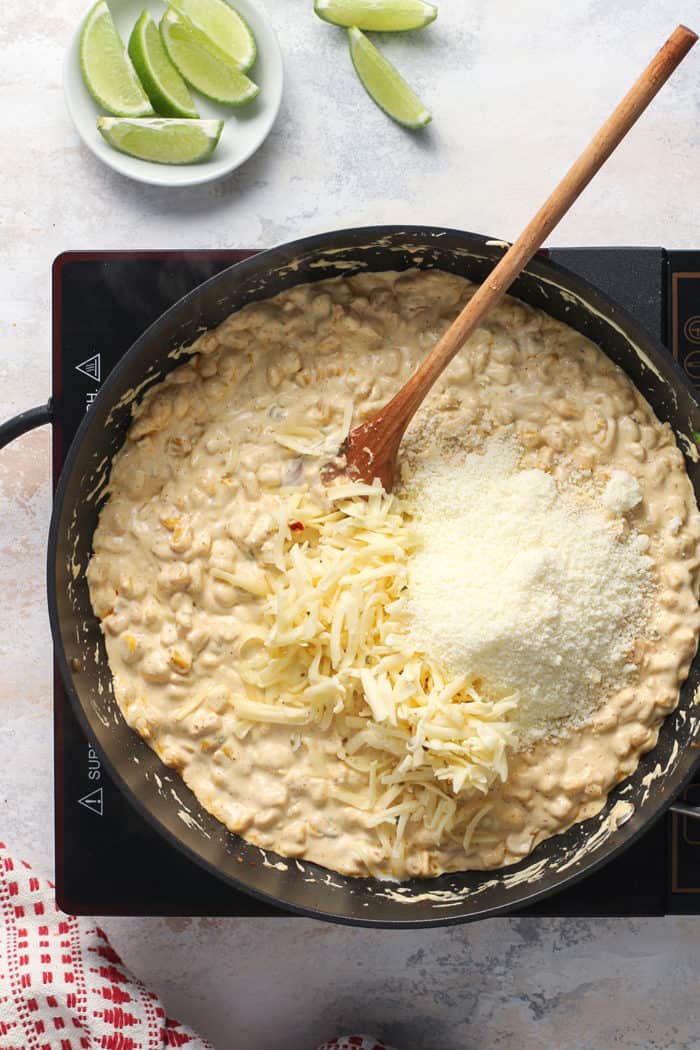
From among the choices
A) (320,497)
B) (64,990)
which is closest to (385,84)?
(320,497)

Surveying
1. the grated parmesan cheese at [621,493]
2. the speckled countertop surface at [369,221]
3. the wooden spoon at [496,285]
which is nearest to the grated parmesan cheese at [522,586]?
the grated parmesan cheese at [621,493]

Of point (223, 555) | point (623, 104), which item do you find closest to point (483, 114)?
point (623, 104)

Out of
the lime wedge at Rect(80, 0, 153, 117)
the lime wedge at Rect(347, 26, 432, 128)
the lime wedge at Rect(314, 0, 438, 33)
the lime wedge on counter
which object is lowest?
the lime wedge on counter

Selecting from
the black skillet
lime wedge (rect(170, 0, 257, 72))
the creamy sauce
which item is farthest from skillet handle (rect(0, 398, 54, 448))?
lime wedge (rect(170, 0, 257, 72))

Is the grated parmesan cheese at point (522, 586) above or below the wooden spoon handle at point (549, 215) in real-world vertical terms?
below

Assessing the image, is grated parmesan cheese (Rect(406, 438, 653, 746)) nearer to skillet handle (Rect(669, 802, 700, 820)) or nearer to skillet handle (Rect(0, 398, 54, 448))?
skillet handle (Rect(669, 802, 700, 820))

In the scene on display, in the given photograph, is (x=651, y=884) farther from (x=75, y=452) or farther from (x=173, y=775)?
(x=75, y=452)

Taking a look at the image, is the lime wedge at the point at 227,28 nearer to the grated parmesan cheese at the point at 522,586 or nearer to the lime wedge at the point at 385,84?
the lime wedge at the point at 385,84
